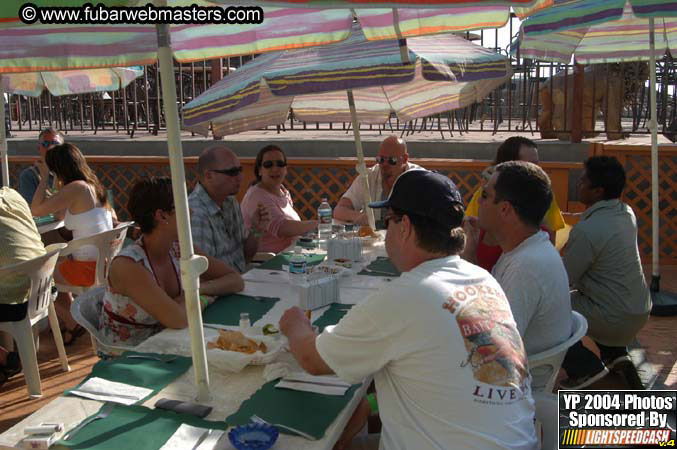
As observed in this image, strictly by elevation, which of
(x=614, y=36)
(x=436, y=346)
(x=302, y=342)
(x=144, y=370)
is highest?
(x=614, y=36)

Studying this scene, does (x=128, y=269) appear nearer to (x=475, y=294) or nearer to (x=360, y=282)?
(x=360, y=282)

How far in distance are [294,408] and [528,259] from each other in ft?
3.55

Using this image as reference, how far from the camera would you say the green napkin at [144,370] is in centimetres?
231

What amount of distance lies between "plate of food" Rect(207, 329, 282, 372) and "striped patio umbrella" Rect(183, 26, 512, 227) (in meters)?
1.57

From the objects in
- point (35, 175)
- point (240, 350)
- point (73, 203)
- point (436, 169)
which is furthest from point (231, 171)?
point (436, 169)

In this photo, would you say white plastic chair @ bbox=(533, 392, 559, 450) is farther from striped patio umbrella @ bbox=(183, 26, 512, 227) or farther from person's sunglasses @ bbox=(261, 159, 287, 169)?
person's sunglasses @ bbox=(261, 159, 287, 169)

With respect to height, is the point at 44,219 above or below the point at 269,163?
below

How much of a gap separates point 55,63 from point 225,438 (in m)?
1.72

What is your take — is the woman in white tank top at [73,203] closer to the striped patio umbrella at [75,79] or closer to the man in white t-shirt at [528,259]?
the striped patio umbrella at [75,79]

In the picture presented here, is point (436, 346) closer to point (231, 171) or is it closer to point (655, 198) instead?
point (231, 171)

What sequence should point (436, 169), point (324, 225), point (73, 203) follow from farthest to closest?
point (436, 169) → point (73, 203) → point (324, 225)

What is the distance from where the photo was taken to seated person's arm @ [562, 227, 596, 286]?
12.8ft

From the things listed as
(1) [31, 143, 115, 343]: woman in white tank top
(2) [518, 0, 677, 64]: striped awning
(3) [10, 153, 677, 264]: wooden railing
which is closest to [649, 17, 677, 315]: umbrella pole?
(2) [518, 0, 677, 64]: striped awning

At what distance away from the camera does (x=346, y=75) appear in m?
3.74
